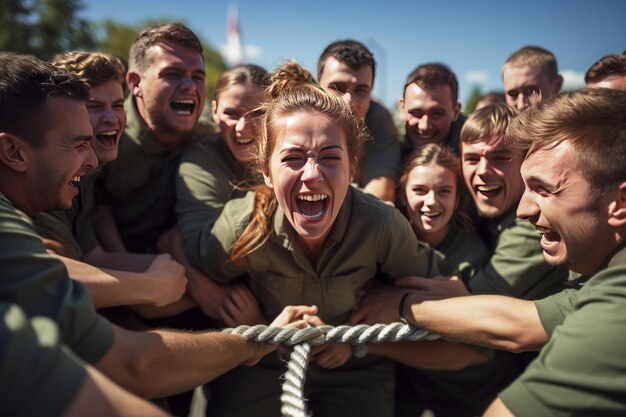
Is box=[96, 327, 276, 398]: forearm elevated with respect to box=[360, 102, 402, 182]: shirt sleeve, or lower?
lower

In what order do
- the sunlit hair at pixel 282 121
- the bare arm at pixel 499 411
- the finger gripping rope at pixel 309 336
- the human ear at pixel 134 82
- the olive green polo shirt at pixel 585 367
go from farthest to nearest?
the human ear at pixel 134 82 < the sunlit hair at pixel 282 121 < the finger gripping rope at pixel 309 336 < the bare arm at pixel 499 411 < the olive green polo shirt at pixel 585 367

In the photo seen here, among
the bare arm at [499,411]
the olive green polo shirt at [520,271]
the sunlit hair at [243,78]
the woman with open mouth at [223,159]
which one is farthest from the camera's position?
the sunlit hair at [243,78]

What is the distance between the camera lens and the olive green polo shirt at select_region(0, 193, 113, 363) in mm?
1531

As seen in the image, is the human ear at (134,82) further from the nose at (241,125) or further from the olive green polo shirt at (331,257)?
the olive green polo shirt at (331,257)

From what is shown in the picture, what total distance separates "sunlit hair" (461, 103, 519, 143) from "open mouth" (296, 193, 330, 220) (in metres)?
1.10

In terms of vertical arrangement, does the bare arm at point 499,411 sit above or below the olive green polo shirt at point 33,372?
below

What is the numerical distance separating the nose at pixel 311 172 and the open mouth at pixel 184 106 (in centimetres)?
140

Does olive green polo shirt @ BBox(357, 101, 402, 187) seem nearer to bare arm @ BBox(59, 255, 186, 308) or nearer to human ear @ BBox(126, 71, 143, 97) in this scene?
bare arm @ BBox(59, 255, 186, 308)

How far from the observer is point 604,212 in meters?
1.84

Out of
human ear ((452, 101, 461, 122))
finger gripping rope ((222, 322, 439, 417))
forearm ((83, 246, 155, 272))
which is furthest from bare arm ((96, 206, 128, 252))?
human ear ((452, 101, 461, 122))

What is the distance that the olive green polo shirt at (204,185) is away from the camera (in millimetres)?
2984

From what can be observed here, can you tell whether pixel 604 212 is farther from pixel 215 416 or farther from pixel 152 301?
pixel 215 416

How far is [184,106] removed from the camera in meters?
3.54

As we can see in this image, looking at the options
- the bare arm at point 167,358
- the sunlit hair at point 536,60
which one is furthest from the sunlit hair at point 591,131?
the sunlit hair at point 536,60
